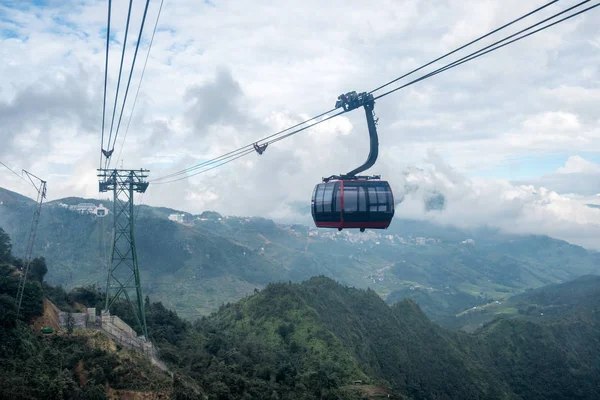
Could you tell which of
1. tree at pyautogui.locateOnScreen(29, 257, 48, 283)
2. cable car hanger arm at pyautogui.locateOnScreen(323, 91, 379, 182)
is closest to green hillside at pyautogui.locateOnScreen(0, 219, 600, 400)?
tree at pyautogui.locateOnScreen(29, 257, 48, 283)

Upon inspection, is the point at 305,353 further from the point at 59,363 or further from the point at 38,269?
the point at 59,363

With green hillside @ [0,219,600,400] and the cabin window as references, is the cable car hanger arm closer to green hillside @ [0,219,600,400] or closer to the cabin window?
the cabin window

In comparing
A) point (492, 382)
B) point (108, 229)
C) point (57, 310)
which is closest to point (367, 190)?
point (57, 310)

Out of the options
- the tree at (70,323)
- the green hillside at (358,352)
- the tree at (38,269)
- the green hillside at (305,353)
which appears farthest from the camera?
the tree at (38,269)

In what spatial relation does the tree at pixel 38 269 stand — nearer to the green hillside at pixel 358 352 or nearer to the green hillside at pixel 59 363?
the green hillside at pixel 358 352

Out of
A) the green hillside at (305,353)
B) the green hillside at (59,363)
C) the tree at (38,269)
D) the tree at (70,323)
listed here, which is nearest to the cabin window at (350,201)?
the green hillside at (305,353)

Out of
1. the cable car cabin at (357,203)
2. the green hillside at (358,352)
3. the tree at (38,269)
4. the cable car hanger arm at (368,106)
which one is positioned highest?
the cable car hanger arm at (368,106)

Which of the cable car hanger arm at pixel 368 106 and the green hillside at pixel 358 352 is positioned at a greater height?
the cable car hanger arm at pixel 368 106

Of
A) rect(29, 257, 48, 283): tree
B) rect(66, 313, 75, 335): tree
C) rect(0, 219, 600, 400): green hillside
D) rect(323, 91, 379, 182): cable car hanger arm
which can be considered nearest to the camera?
rect(323, 91, 379, 182): cable car hanger arm

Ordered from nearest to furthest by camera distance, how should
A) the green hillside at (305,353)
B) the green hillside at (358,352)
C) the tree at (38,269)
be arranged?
1. the green hillside at (305,353)
2. the green hillside at (358,352)
3. the tree at (38,269)
